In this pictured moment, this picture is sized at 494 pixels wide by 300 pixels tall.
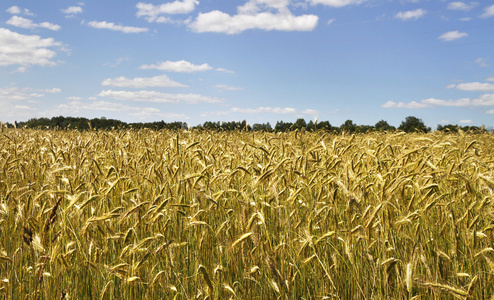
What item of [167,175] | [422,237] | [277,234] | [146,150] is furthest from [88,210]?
[422,237]

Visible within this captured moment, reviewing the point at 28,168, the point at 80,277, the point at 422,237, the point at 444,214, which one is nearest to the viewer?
the point at 80,277

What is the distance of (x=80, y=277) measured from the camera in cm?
242

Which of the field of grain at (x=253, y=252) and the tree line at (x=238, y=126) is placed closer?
the field of grain at (x=253, y=252)

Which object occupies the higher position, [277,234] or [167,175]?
[167,175]

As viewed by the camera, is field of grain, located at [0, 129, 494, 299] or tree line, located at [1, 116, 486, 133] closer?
field of grain, located at [0, 129, 494, 299]

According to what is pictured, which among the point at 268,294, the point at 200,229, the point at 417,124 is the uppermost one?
the point at 417,124

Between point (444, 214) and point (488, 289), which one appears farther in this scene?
point (444, 214)

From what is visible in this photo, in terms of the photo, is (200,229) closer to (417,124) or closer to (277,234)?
(277,234)

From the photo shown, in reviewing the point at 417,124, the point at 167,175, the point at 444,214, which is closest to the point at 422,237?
the point at 444,214

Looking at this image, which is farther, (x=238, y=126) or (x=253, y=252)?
(x=238, y=126)

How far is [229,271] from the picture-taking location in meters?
2.43

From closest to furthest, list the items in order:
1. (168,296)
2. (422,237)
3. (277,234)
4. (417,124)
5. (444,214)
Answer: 1. (168,296)
2. (422,237)
3. (277,234)
4. (444,214)
5. (417,124)

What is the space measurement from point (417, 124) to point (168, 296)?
2189 centimetres

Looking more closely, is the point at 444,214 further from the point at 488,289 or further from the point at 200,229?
the point at 200,229
